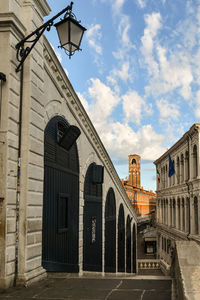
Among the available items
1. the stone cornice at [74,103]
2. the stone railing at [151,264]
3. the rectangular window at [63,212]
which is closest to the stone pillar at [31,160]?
the stone cornice at [74,103]

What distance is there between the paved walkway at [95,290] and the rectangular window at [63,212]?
247 centimetres

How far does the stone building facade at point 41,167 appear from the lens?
236 inches

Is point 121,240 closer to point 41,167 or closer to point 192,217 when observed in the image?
point 192,217

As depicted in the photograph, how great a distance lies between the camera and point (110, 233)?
1808cm

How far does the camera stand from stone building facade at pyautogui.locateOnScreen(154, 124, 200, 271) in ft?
77.7

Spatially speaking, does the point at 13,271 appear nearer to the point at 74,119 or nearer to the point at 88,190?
the point at 74,119

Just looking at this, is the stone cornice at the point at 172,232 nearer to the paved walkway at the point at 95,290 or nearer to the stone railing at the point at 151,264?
the stone railing at the point at 151,264

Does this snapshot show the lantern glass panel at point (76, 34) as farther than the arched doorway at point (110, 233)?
No

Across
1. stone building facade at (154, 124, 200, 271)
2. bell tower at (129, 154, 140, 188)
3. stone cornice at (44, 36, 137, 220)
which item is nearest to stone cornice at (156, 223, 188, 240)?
stone building facade at (154, 124, 200, 271)

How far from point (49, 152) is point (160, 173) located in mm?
31463

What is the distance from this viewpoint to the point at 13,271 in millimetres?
5938

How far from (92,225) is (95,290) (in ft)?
25.8

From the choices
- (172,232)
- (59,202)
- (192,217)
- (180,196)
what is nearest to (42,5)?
(59,202)

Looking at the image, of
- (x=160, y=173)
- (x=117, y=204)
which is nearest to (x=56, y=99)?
(x=117, y=204)
